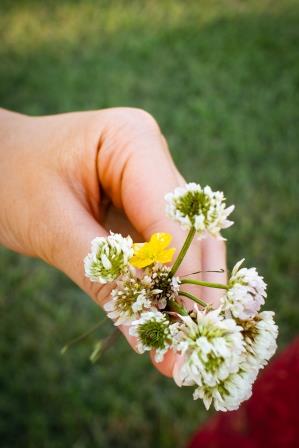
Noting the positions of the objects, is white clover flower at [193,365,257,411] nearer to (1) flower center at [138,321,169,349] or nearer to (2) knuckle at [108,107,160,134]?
(1) flower center at [138,321,169,349]

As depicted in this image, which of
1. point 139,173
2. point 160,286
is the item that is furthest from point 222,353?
point 139,173

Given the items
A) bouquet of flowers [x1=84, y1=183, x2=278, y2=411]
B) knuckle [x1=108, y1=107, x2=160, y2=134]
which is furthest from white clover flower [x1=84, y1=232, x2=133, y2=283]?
knuckle [x1=108, y1=107, x2=160, y2=134]

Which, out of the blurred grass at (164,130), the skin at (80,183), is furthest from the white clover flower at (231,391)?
the blurred grass at (164,130)

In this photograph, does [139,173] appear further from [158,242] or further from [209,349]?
[209,349]

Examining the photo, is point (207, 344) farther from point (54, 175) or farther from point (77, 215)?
point (54, 175)

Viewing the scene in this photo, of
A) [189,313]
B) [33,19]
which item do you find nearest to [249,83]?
[33,19]

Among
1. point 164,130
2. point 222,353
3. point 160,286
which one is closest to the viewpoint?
point 222,353

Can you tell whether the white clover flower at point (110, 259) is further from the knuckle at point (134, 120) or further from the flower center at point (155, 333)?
the knuckle at point (134, 120)
